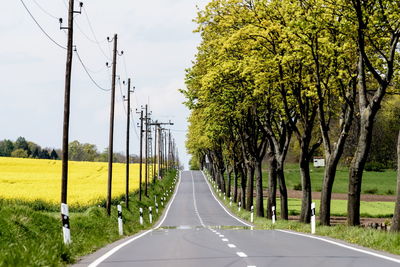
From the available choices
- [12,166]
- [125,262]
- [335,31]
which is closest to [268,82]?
[335,31]

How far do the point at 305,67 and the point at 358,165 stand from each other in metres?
7.43

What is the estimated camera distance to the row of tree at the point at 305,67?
70.5 feet

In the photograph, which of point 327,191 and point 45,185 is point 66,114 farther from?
point 45,185

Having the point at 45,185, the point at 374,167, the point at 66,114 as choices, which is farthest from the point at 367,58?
the point at 374,167

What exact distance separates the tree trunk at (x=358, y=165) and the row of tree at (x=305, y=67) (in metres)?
0.03

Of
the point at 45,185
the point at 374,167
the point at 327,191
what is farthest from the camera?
the point at 374,167

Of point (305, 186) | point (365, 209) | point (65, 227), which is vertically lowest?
point (365, 209)

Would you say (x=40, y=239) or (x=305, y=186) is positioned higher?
(x=305, y=186)

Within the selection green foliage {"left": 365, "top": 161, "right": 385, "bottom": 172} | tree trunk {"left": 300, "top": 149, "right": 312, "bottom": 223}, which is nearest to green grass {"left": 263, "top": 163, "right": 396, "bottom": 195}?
green foliage {"left": 365, "top": 161, "right": 385, "bottom": 172}

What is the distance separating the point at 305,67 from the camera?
2850 centimetres

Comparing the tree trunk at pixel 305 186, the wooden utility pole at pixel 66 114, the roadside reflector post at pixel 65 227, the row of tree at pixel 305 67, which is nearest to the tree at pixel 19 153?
the row of tree at pixel 305 67

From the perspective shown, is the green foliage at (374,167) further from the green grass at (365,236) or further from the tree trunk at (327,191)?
the green grass at (365,236)

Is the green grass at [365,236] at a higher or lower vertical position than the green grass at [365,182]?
lower

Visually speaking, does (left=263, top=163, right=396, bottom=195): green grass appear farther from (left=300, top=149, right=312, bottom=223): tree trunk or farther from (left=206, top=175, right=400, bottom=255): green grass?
(left=206, top=175, right=400, bottom=255): green grass
